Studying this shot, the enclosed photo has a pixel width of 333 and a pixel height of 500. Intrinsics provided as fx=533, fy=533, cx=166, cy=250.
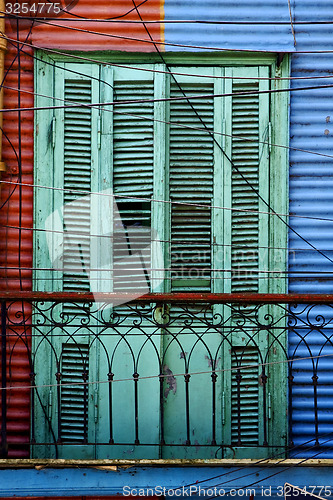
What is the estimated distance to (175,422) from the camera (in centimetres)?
430

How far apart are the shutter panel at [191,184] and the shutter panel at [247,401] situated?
2.11ft

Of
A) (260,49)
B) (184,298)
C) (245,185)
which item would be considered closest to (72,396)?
(184,298)

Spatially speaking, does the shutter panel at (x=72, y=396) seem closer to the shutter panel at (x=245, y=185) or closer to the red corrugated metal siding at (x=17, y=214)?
the red corrugated metal siding at (x=17, y=214)

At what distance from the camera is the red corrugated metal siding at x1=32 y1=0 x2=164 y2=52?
4.36m

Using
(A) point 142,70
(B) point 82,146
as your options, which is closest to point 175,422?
(B) point 82,146

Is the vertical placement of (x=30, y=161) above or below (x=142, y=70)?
below

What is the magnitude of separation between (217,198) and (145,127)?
0.84 m

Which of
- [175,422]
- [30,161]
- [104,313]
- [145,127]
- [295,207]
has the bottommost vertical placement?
[175,422]

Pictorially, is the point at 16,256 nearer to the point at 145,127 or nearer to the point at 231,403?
the point at 145,127

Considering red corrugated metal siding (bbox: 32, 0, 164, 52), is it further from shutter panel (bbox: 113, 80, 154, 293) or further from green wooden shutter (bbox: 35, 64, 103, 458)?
shutter panel (bbox: 113, 80, 154, 293)

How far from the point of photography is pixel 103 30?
14.5 feet

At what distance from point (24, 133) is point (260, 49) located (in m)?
2.07

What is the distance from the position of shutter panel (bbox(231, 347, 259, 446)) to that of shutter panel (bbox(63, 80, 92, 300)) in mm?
1407

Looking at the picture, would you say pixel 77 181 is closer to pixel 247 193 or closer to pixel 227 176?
pixel 227 176
